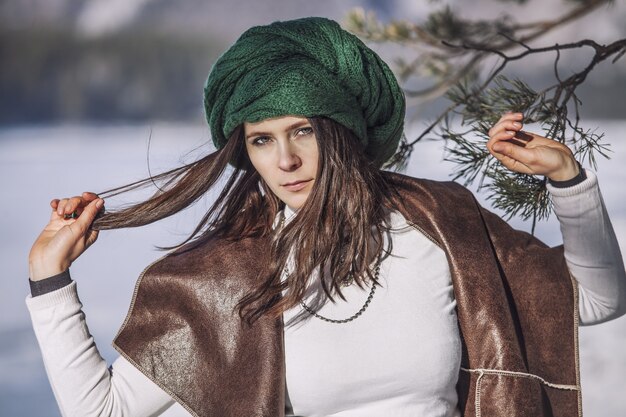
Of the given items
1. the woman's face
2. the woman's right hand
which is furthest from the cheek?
the woman's right hand

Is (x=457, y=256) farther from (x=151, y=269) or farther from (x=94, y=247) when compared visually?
(x=94, y=247)

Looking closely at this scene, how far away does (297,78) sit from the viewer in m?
1.30

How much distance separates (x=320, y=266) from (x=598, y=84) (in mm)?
3609

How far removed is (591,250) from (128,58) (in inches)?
154

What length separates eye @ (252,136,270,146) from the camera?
1.35 m

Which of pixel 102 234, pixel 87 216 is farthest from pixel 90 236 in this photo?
pixel 102 234

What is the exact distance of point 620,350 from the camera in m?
2.93

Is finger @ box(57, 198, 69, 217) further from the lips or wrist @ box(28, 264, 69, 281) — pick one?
the lips

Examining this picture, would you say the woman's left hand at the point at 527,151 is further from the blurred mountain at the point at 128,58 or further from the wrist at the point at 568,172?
the blurred mountain at the point at 128,58

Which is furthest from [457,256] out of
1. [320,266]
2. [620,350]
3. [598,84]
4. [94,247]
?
[598,84]

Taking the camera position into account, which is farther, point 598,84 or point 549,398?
point 598,84

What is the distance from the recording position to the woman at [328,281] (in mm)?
1319

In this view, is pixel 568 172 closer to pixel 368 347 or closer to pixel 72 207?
pixel 368 347

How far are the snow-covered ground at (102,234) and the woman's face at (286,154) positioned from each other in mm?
846
